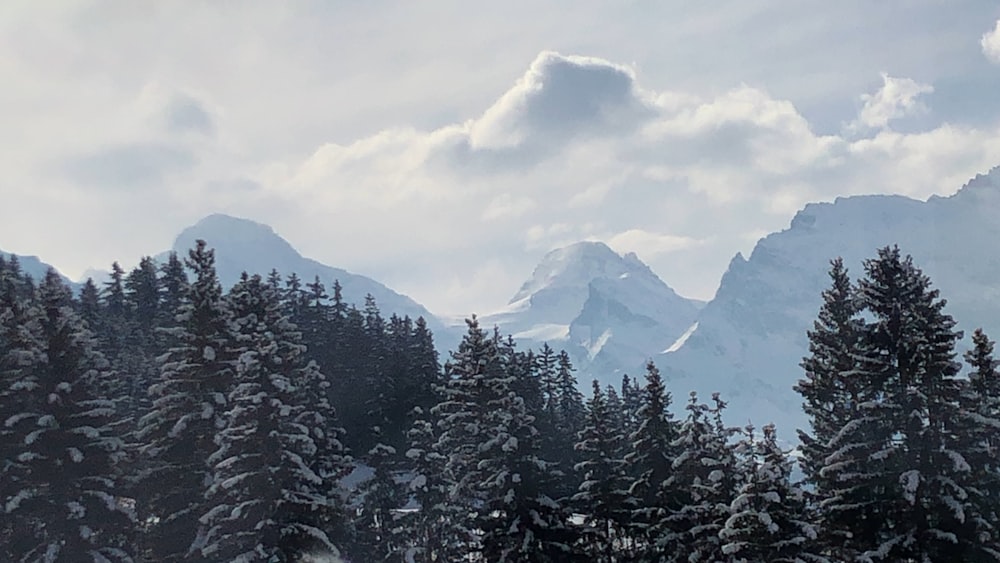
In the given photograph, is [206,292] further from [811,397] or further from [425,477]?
[811,397]

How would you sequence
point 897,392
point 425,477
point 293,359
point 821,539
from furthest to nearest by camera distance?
point 425,477 < point 293,359 < point 821,539 < point 897,392

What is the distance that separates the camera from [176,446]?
28.8 metres

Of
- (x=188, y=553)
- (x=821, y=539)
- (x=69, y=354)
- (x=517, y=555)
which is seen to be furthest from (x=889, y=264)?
(x=69, y=354)

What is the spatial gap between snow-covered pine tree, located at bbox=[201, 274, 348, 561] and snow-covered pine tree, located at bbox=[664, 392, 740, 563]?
13.1 metres

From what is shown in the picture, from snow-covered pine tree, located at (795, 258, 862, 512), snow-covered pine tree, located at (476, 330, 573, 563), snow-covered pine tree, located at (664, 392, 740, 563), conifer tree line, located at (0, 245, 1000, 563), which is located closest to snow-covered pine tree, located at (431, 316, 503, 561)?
conifer tree line, located at (0, 245, 1000, 563)

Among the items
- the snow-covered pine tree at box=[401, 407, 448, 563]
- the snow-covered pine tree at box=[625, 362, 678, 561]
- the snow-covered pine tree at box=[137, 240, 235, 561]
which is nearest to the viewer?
the snow-covered pine tree at box=[137, 240, 235, 561]

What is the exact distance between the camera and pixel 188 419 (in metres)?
28.5

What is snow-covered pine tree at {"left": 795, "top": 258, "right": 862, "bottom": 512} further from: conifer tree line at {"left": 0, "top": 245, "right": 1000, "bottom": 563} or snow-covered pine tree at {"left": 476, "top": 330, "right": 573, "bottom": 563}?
snow-covered pine tree at {"left": 476, "top": 330, "right": 573, "bottom": 563}

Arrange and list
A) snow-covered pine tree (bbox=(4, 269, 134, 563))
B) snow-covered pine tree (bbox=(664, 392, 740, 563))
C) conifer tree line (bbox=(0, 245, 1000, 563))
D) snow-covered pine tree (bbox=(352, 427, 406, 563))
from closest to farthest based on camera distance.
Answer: conifer tree line (bbox=(0, 245, 1000, 563)) → snow-covered pine tree (bbox=(4, 269, 134, 563)) → snow-covered pine tree (bbox=(664, 392, 740, 563)) → snow-covered pine tree (bbox=(352, 427, 406, 563))

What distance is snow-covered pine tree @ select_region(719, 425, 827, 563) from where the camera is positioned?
26.2 m

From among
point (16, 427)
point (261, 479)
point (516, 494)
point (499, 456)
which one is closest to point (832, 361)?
point (516, 494)

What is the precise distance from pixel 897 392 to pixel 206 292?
75.7 ft

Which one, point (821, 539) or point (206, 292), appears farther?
point (206, 292)

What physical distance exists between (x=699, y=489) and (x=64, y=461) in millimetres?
21829
